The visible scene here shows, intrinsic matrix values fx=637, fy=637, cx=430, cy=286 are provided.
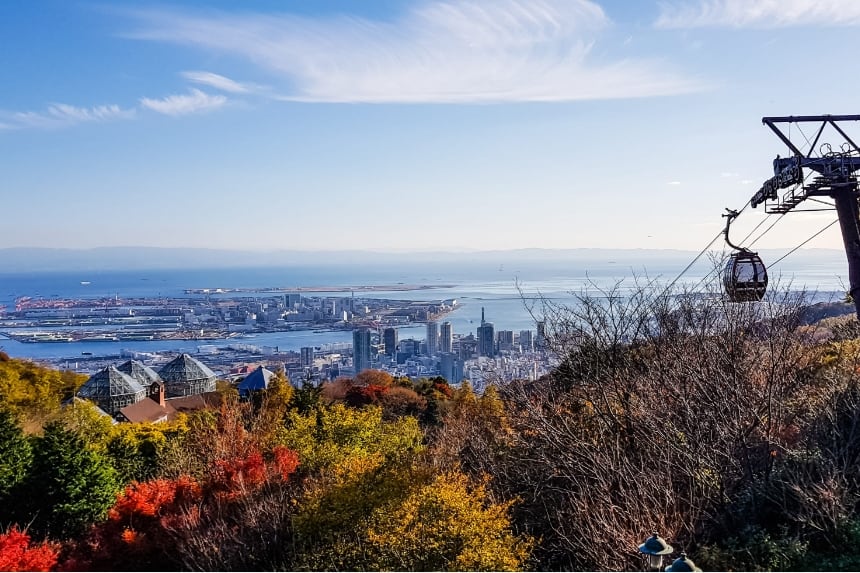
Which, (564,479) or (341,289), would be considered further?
(341,289)

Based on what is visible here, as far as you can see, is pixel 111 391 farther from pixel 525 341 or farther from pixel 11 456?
pixel 525 341

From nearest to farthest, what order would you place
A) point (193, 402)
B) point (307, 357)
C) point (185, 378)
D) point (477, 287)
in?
point (193, 402), point (185, 378), point (307, 357), point (477, 287)

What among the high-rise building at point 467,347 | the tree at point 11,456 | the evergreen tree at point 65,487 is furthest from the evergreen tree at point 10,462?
the high-rise building at point 467,347

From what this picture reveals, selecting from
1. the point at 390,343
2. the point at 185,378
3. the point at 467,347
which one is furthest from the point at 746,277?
the point at 390,343

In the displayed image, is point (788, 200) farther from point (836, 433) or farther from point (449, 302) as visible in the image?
point (449, 302)

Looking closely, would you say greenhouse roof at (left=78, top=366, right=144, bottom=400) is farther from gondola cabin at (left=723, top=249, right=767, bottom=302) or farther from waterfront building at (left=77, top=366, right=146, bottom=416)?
gondola cabin at (left=723, top=249, right=767, bottom=302)

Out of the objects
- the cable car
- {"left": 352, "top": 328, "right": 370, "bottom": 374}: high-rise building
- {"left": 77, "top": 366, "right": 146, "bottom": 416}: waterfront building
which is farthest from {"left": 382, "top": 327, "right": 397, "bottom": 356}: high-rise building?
the cable car

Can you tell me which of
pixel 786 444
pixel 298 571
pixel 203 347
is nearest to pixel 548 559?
pixel 298 571

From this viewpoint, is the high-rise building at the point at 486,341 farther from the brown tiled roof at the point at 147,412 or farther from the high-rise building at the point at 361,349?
the brown tiled roof at the point at 147,412
